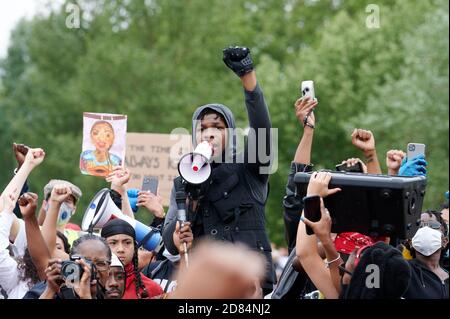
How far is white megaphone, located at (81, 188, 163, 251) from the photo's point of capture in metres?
8.19

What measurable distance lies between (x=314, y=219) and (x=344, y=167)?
1.01 metres

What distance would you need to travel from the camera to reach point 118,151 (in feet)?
30.3

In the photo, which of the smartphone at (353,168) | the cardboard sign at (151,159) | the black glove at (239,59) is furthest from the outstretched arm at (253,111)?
the cardboard sign at (151,159)

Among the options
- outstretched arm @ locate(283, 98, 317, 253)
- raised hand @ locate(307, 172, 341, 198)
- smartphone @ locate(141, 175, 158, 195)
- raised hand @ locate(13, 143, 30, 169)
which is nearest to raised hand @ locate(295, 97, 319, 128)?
outstretched arm @ locate(283, 98, 317, 253)

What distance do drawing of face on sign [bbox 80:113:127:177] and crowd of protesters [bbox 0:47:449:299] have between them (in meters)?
0.78

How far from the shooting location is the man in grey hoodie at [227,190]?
701cm

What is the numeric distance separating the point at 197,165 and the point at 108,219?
1.69 m

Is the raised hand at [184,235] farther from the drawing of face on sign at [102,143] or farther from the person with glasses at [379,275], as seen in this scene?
the drawing of face on sign at [102,143]

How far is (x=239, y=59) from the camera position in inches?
267

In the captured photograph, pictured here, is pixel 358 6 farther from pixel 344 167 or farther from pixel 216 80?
pixel 344 167

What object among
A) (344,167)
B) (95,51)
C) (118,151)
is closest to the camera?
(344,167)

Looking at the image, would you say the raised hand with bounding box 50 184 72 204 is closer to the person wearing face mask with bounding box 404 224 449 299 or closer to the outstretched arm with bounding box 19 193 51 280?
the outstretched arm with bounding box 19 193 51 280

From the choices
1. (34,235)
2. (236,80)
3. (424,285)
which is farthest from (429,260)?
(236,80)
